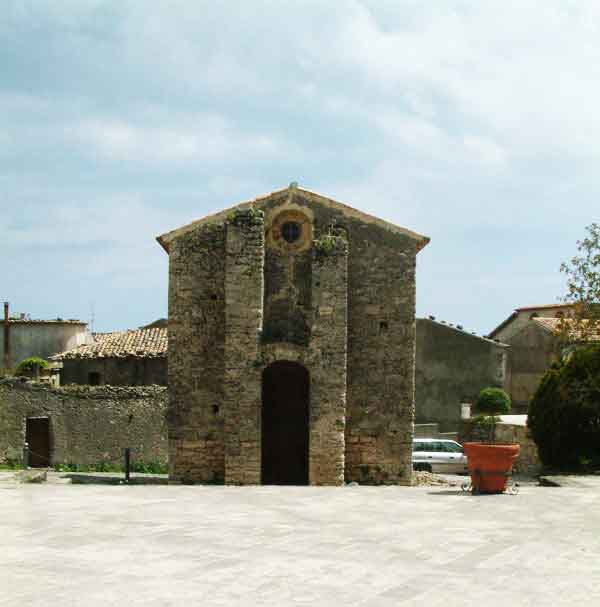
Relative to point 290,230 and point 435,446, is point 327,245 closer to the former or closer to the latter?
point 290,230

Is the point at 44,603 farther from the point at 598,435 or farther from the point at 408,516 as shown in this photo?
the point at 598,435

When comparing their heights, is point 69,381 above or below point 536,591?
above

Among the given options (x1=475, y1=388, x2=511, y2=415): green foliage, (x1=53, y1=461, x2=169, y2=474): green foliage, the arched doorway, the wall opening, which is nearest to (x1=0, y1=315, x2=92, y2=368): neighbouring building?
the wall opening

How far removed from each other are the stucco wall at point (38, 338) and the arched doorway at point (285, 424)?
28.3 metres

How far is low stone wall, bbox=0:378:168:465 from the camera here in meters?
27.4

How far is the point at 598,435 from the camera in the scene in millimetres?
20297

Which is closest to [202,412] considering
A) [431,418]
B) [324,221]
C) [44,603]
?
[324,221]

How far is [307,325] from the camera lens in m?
20.3

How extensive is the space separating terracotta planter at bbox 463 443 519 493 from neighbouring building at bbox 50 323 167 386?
2052 centimetres

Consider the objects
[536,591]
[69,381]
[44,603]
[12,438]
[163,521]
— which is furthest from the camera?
[69,381]

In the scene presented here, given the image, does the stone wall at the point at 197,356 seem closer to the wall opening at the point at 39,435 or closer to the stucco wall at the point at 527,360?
the wall opening at the point at 39,435

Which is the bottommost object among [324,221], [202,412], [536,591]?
[536,591]

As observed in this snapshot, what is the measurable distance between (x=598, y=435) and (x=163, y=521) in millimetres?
12636

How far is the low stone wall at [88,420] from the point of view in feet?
89.9
